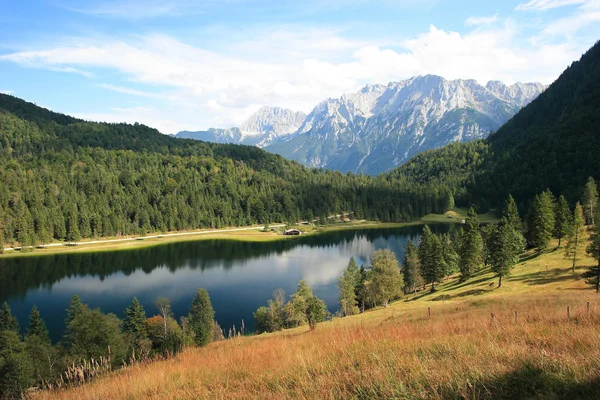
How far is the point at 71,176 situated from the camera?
15900 centimetres

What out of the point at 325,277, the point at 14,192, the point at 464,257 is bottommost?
the point at 325,277

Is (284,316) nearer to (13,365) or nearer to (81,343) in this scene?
(81,343)

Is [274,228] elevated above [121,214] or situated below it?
below

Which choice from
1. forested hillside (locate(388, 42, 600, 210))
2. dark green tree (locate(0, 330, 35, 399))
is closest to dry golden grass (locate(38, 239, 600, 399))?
dark green tree (locate(0, 330, 35, 399))

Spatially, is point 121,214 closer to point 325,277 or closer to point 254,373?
point 325,277

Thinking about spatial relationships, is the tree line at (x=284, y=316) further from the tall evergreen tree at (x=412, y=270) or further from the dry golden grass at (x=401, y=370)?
the dry golden grass at (x=401, y=370)

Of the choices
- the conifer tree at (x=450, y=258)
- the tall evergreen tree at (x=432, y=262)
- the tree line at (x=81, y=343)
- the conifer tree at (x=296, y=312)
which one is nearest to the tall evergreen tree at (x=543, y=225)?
the conifer tree at (x=450, y=258)

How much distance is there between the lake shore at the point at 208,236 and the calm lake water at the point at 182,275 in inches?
299

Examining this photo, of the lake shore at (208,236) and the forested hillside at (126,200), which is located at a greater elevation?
the forested hillside at (126,200)

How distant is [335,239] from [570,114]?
148412 mm

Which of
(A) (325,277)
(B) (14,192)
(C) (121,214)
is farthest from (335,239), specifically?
(B) (14,192)

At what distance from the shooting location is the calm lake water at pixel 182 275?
60.2 meters

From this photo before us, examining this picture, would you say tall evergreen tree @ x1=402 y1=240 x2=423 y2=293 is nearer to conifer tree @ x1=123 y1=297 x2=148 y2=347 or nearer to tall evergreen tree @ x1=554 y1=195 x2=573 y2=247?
tall evergreen tree @ x1=554 y1=195 x2=573 y2=247

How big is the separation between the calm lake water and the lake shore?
7.60m
